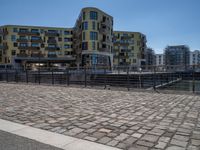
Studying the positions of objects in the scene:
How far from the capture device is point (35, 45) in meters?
56.0

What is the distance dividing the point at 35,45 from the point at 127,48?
114 ft

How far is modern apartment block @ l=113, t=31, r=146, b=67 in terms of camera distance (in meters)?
67.8

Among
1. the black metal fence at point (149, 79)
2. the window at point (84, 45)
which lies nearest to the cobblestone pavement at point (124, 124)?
the black metal fence at point (149, 79)

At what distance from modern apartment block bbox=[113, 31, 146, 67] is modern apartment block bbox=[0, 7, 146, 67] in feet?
1.48

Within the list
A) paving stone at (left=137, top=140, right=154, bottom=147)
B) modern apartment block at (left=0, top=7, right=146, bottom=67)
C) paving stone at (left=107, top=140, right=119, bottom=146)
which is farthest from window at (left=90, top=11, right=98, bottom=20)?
paving stone at (left=137, top=140, right=154, bottom=147)

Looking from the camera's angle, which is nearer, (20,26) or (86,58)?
(86,58)

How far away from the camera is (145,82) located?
39.0 feet

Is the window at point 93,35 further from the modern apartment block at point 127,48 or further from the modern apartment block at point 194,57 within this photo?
the modern apartment block at point 194,57

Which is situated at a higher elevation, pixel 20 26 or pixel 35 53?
pixel 20 26

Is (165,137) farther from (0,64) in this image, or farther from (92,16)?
(0,64)

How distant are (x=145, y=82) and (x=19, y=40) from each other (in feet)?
170

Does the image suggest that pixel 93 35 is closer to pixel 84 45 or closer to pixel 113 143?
pixel 84 45

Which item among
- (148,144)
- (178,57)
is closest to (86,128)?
(148,144)

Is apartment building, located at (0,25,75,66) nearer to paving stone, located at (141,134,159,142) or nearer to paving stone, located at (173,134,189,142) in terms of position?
paving stone, located at (141,134,159,142)
